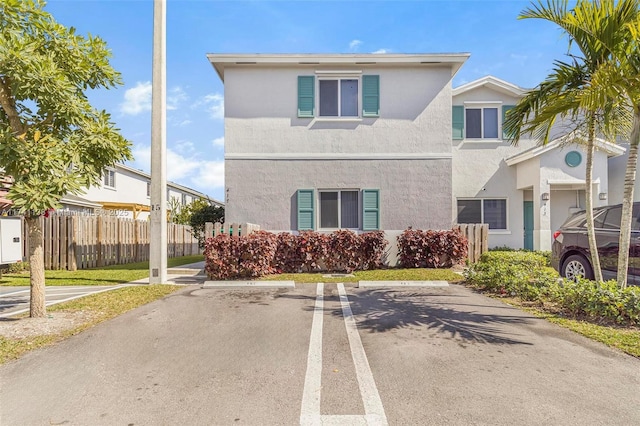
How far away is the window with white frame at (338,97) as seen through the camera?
491 inches

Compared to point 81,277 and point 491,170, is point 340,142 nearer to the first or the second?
point 491,170

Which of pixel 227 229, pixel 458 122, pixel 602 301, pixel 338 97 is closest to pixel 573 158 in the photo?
pixel 458 122

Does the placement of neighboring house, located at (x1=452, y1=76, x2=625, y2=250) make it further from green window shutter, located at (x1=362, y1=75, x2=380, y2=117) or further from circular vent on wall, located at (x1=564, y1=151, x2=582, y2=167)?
green window shutter, located at (x1=362, y1=75, x2=380, y2=117)

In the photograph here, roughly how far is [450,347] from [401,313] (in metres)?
1.69

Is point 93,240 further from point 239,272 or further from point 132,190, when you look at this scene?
point 132,190

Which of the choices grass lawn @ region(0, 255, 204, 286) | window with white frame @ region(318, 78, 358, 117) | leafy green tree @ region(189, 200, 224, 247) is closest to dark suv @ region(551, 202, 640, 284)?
window with white frame @ region(318, 78, 358, 117)

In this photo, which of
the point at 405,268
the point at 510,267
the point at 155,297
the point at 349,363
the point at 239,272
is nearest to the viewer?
the point at 349,363

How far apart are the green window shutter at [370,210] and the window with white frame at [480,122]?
5.71 meters

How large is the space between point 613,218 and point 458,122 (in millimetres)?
7803

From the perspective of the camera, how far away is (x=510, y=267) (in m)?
8.02

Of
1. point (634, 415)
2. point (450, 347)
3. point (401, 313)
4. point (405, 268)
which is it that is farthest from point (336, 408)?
point (405, 268)

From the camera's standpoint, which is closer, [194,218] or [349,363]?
[349,363]

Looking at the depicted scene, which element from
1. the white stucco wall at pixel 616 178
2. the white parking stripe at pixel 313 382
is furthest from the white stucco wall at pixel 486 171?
the white parking stripe at pixel 313 382

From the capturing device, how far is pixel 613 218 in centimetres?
782
